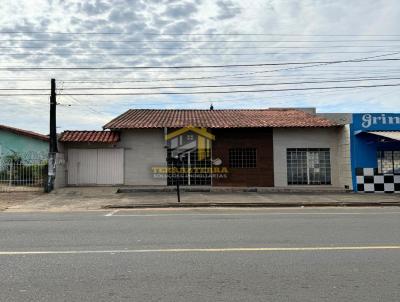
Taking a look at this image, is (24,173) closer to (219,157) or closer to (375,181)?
(219,157)

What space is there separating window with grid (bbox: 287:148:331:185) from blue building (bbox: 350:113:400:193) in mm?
2014

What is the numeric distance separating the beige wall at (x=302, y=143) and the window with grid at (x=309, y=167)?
254mm

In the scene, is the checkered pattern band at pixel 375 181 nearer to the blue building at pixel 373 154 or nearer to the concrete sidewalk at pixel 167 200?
the blue building at pixel 373 154

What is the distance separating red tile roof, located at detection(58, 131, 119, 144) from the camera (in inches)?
868

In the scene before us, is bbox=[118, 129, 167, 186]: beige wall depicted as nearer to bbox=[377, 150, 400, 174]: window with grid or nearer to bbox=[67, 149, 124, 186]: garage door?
bbox=[67, 149, 124, 186]: garage door

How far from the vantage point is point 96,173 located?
73.9 feet

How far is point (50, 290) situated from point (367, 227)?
24.1 feet

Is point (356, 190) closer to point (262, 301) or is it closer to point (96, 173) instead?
point (96, 173)

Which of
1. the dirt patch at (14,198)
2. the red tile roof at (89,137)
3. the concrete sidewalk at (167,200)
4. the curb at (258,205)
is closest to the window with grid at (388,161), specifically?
the concrete sidewalk at (167,200)

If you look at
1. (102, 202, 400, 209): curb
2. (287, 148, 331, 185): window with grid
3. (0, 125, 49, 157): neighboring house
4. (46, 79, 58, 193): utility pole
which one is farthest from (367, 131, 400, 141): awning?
(0, 125, 49, 157): neighboring house

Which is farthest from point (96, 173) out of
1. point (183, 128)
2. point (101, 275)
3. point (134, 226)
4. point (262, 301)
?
point (262, 301)

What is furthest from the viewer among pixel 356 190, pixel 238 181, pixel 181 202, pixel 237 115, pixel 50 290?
pixel 237 115

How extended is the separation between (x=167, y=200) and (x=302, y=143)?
901 centimetres

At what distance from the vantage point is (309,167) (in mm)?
22547
